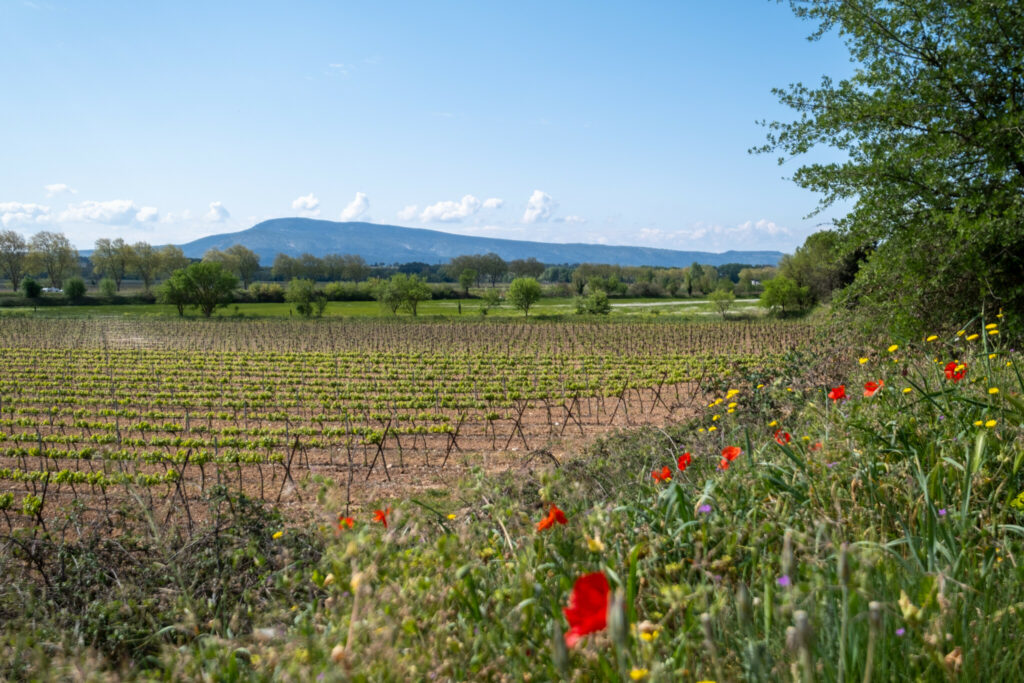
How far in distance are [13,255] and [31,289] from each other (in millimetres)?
30407

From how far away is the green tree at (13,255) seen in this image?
84.8m

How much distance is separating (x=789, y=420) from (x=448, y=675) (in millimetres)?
4791

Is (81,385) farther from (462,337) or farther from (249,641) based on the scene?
(249,641)

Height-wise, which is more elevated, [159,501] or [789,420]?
[789,420]

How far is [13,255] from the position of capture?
281 feet

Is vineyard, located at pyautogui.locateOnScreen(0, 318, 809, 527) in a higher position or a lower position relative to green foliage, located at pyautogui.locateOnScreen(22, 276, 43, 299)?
lower

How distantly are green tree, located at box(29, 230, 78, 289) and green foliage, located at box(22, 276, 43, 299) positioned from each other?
85.3 feet

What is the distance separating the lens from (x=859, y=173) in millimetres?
8867

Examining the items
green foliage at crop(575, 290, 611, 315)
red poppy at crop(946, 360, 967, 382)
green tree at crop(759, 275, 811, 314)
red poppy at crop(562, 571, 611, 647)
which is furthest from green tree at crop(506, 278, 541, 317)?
red poppy at crop(562, 571, 611, 647)

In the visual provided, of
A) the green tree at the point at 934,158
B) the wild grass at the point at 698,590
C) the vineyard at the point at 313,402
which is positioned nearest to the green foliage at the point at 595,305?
the vineyard at the point at 313,402

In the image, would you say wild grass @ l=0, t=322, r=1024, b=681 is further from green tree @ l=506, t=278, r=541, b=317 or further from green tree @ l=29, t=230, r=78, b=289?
green tree @ l=29, t=230, r=78, b=289

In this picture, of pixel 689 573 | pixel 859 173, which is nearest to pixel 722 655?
pixel 689 573

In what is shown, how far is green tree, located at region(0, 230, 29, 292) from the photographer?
84750 mm

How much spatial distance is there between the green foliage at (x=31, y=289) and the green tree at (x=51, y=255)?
2601cm
